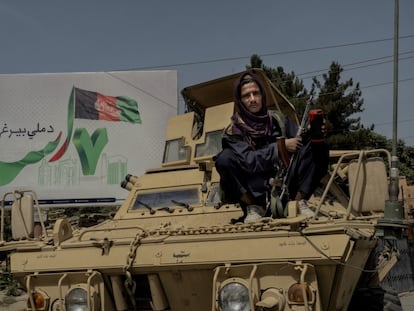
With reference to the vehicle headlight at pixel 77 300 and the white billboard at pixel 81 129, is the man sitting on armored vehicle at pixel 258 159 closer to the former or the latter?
the vehicle headlight at pixel 77 300

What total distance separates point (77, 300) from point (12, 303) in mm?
10715

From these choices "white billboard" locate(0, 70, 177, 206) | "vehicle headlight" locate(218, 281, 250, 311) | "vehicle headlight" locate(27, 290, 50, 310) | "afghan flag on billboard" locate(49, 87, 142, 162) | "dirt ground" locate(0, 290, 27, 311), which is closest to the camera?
"vehicle headlight" locate(218, 281, 250, 311)

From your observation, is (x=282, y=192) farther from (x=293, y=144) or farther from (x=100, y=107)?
(x=100, y=107)

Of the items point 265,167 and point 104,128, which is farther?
point 104,128

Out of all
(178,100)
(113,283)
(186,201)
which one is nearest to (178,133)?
(186,201)

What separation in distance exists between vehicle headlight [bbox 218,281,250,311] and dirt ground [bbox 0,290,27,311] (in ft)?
33.1

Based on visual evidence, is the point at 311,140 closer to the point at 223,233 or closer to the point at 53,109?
the point at 223,233

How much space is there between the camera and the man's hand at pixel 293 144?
496cm

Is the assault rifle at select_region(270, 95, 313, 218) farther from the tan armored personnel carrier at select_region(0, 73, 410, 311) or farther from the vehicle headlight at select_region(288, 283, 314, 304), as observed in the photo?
the vehicle headlight at select_region(288, 283, 314, 304)

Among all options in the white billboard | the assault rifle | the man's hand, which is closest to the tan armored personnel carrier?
the assault rifle

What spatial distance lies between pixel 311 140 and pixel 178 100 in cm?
1157

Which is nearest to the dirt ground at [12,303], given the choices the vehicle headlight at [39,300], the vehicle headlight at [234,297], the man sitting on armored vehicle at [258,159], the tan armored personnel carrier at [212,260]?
the tan armored personnel carrier at [212,260]

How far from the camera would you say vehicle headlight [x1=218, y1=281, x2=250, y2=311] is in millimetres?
4062

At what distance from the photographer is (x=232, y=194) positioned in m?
5.32
